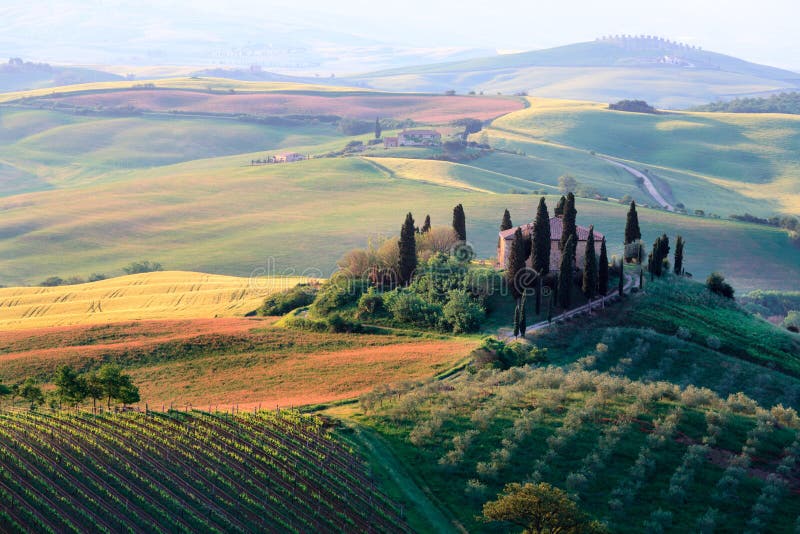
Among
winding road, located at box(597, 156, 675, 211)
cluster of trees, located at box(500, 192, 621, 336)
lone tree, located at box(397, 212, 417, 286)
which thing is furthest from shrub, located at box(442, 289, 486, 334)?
winding road, located at box(597, 156, 675, 211)

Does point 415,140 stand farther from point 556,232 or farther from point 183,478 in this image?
point 183,478

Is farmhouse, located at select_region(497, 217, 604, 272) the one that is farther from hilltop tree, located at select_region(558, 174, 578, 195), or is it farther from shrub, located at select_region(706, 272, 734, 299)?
hilltop tree, located at select_region(558, 174, 578, 195)

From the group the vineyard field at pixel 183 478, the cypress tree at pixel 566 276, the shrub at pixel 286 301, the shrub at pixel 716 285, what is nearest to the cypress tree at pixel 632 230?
the shrub at pixel 716 285

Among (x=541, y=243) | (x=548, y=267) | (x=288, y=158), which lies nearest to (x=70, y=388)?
(x=541, y=243)

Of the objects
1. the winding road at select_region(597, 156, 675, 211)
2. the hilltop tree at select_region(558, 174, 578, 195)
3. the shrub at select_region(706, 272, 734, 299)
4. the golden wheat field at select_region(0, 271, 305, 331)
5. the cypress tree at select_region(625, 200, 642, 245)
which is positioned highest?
the cypress tree at select_region(625, 200, 642, 245)

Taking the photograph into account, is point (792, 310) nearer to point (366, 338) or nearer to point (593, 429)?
point (366, 338)

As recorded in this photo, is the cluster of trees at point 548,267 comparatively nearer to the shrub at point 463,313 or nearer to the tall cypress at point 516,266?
the tall cypress at point 516,266
